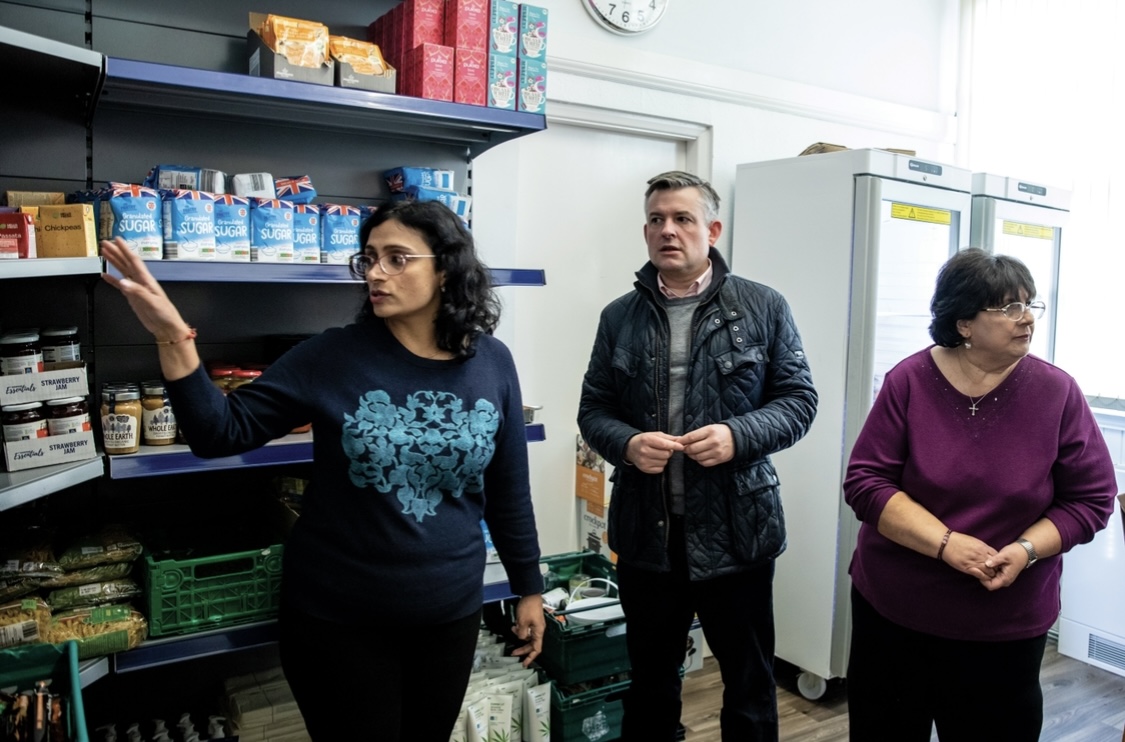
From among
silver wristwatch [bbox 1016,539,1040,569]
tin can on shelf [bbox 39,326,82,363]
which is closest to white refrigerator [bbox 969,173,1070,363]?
silver wristwatch [bbox 1016,539,1040,569]

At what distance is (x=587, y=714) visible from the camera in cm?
267

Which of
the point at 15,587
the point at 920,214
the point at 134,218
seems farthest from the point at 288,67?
the point at 920,214

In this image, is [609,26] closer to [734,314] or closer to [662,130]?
[662,130]

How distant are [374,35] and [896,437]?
6.04 feet

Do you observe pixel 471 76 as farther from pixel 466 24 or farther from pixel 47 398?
pixel 47 398

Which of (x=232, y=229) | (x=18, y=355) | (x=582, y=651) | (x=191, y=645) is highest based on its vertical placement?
(x=232, y=229)

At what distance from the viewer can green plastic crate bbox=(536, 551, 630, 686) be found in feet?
8.80

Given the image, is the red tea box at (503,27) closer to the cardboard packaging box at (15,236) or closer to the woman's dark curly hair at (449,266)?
the woman's dark curly hair at (449,266)

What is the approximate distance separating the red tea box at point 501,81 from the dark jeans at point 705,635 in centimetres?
122

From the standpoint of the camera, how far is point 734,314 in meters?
2.04

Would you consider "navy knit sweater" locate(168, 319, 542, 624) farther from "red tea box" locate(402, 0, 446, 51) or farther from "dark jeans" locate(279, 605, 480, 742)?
"red tea box" locate(402, 0, 446, 51)

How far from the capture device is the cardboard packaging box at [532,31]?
235 cm

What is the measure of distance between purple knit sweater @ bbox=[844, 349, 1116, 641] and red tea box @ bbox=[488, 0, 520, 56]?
55.5 inches

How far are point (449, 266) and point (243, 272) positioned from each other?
1.99 feet
